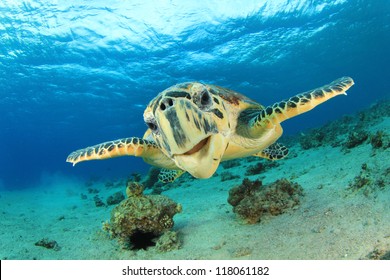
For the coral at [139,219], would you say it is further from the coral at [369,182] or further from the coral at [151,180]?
the coral at [151,180]

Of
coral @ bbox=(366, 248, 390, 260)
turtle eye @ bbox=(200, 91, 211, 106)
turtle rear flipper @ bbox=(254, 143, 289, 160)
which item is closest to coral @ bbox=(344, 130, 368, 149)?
turtle rear flipper @ bbox=(254, 143, 289, 160)

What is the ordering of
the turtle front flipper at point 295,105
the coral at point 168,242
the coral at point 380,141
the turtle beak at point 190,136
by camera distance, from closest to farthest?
the turtle beak at point 190,136 → the turtle front flipper at point 295,105 → the coral at point 168,242 → the coral at point 380,141

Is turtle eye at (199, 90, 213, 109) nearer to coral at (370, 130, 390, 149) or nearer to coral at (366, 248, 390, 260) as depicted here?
coral at (366, 248, 390, 260)

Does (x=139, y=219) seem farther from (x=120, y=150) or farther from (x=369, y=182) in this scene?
(x=369, y=182)

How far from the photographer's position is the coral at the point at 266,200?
4430 millimetres

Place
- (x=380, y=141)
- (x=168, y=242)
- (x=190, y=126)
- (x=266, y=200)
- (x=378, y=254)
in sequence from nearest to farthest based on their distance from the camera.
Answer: (x=190, y=126)
(x=378, y=254)
(x=168, y=242)
(x=266, y=200)
(x=380, y=141)

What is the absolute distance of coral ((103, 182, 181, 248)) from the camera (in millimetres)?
4512

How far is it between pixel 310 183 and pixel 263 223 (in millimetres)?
1656

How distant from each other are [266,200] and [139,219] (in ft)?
6.98

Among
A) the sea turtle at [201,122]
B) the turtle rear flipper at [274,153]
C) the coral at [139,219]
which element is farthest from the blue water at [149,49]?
the sea turtle at [201,122]

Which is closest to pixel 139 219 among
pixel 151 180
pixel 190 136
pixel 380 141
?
pixel 190 136

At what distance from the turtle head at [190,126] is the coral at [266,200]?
6.04ft

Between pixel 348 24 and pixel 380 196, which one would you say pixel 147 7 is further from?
pixel 348 24

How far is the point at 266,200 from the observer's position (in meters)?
4.52
